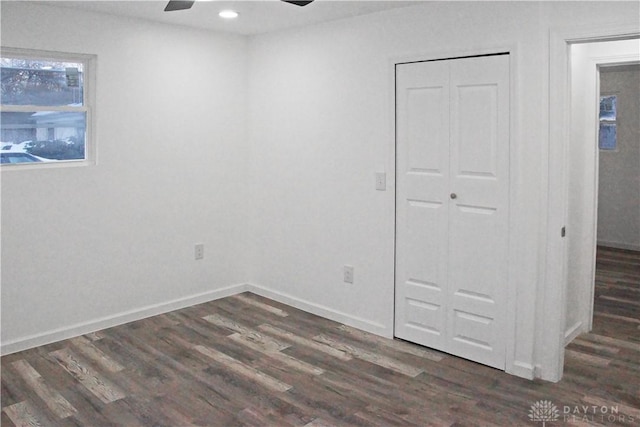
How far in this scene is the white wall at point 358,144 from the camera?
3373 millimetres

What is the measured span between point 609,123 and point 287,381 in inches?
224

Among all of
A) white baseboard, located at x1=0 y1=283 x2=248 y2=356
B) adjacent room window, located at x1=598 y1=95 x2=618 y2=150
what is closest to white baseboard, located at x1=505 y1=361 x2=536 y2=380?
white baseboard, located at x1=0 y1=283 x2=248 y2=356

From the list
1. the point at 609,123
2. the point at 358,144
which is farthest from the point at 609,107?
the point at 358,144

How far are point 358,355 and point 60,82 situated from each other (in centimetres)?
268

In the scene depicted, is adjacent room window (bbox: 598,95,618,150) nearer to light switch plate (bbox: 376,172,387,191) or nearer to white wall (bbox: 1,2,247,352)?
light switch plate (bbox: 376,172,387,191)

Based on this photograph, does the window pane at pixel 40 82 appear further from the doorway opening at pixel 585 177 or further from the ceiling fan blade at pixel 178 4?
the doorway opening at pixel 585 177

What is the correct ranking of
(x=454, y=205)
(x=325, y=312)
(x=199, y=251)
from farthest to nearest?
(x=199, y=251)
(x=325, y=312)
(x=454, y=205)

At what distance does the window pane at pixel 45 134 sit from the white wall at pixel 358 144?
1.44m

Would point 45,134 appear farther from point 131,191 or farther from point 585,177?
point 585,177

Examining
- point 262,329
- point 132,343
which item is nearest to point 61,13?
point 132,343

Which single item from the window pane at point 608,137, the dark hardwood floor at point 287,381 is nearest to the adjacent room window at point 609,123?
the window pane at point 608,137

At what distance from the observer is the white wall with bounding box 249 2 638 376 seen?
3373mm

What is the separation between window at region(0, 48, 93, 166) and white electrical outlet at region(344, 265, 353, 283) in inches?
77.5

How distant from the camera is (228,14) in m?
4.09
